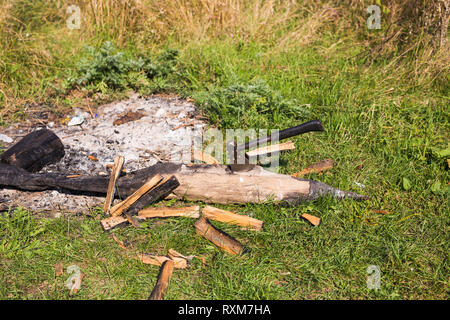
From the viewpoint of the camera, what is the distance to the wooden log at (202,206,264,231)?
2.87m

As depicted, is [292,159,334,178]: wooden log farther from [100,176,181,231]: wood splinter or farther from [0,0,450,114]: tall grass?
[0,0,450,114]: tall grass

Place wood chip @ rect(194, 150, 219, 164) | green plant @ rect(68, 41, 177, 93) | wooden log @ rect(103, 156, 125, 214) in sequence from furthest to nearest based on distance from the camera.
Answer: green plant @ rect(68, 41, 177, 93)
wood chip @ rect(194, 150, 219, 164)
wooden log @ rect(103, 156, 125, 214)

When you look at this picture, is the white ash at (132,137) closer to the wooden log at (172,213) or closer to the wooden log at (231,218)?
the wooden log at (172,213)

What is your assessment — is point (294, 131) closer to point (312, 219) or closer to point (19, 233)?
point (312, 219)

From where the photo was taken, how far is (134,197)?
2967 mm

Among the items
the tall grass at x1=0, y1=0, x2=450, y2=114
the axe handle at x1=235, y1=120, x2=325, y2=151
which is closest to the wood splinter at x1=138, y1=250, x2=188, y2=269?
the axe handle at x1=235, y1=120, x2=325, y2=151

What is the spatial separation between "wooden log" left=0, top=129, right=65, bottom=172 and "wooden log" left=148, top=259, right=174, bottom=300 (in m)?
1.68

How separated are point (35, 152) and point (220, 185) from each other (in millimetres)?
1715

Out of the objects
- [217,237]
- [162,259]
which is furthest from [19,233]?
[217,237]

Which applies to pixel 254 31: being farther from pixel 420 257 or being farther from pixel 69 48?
pixel 420 257

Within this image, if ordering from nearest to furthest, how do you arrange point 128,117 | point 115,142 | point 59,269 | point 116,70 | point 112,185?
point 59,269
point 112,185
point 115,142
point 128,117
point 116,70

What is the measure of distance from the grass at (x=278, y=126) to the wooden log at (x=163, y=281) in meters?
0.06
